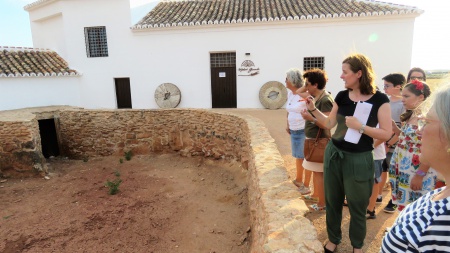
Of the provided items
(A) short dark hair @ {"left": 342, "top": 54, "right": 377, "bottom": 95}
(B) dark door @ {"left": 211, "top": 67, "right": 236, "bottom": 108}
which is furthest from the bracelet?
(B) dark door @ {"left": 211, "top": 67, "right": 236, "bottom": 108}

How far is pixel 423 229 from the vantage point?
0.99 m

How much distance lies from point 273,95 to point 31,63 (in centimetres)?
1000

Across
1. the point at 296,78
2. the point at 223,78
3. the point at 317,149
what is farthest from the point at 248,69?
the point at 317,149

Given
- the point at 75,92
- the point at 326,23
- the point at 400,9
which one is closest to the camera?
the point at 400,9

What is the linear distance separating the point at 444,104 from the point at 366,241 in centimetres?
228

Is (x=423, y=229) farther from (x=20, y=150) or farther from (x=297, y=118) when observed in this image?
(x=20, y=150)

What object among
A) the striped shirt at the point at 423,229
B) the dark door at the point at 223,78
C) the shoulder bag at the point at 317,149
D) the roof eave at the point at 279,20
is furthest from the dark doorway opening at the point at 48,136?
the striped shirt at the point at 423,229

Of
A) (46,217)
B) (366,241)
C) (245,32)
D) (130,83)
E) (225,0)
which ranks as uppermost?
(225,0)

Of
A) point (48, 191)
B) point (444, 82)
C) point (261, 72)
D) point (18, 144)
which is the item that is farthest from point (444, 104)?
point (261, 72)

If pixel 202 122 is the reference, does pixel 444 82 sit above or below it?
above

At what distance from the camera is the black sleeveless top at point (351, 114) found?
219cm

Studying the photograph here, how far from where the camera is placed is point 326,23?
10.9 m

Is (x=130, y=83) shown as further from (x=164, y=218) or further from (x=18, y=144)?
(x=164, y=218)

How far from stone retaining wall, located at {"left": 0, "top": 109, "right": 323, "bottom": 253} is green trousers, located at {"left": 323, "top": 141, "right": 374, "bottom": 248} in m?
0.35
